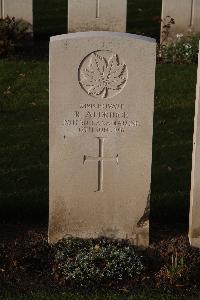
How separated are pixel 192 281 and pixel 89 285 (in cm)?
80

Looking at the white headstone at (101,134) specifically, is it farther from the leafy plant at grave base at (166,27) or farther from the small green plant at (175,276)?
the leafy plant at grave base at (166,27)

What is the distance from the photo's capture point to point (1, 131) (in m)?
9.33

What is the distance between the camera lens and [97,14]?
13117 millimetres

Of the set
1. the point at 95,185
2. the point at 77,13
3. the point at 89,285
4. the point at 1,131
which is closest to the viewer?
the point at 89,285

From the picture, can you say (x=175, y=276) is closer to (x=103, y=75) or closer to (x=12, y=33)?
(x=103, y=75)

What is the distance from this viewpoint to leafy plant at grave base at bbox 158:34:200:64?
1192 centimetres

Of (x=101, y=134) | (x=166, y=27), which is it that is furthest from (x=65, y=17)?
(x=101, y=134)

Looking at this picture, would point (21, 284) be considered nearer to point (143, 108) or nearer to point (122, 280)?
point (122, 280)

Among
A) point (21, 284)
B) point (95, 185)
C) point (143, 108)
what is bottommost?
point (21, 284)

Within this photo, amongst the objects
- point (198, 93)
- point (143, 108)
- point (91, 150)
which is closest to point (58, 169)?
point (91, 150)

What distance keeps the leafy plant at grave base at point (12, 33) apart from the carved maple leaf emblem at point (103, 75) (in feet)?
20.5

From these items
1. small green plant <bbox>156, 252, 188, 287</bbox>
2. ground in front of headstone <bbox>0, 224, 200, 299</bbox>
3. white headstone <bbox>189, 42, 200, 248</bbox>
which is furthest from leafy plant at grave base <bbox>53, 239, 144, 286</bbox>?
white headstone <bbox>189, 42, 200, 248</bbox>

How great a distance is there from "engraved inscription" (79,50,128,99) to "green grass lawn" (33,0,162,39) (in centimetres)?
768

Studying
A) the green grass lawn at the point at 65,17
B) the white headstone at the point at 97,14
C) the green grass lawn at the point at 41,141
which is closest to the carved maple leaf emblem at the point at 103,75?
the green grass lawn at the point at 41,141
